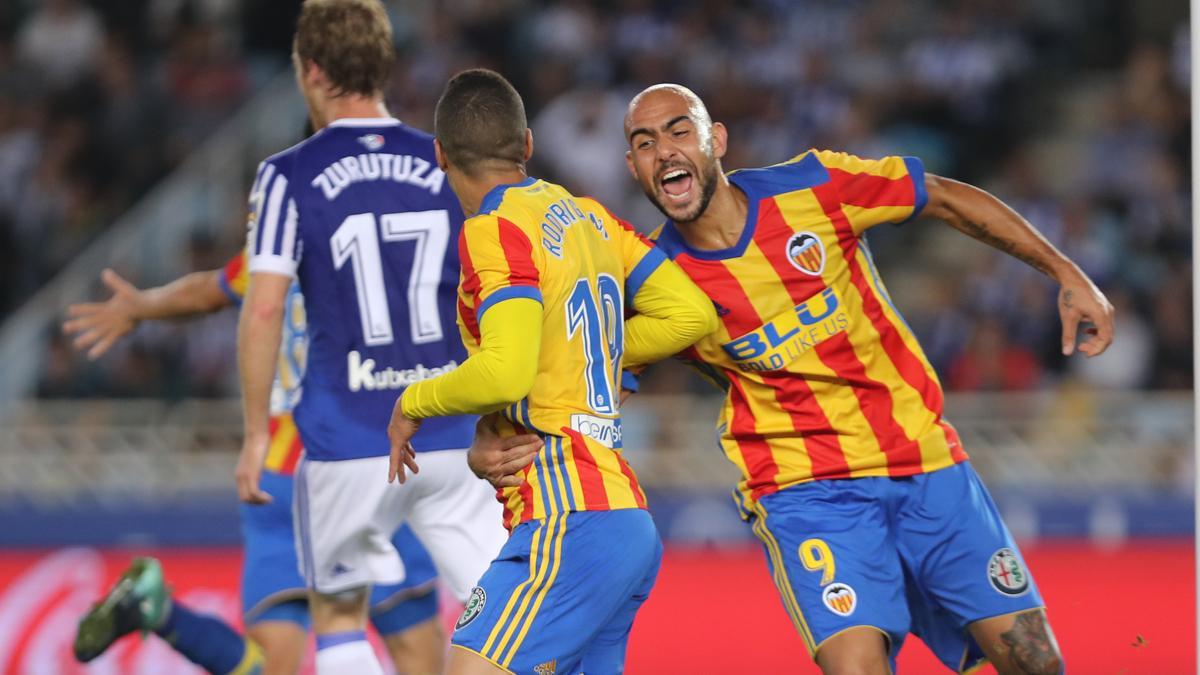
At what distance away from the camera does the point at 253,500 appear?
520 cm

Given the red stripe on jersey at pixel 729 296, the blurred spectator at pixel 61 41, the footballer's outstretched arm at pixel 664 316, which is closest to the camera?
the footballer's outstretched arm at pixel 664 316

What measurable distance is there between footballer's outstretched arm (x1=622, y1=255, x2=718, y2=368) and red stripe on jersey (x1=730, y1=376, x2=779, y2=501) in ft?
1.73

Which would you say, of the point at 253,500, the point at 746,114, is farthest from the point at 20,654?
the point at 746,114

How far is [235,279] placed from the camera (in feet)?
20.5

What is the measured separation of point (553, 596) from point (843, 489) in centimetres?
115

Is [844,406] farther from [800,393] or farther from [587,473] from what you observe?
[587,473]

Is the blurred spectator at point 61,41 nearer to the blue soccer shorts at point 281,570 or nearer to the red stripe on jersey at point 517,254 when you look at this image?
the blue soccer shorts at point 281,570

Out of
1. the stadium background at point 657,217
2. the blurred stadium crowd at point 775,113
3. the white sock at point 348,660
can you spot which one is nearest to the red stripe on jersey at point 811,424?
the white sock at point 348,660

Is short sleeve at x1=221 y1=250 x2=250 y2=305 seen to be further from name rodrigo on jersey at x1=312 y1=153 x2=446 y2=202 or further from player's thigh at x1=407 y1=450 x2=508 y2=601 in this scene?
player's thigh at x1=407 y1=450 x2=508 y2=601

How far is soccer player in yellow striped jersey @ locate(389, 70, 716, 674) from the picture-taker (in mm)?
4160

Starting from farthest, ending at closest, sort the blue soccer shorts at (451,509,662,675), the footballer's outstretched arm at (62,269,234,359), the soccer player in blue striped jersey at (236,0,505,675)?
the footballer's outstretched arm at (62,269,234,359) → the soccer player in blue striped jersey at (236,0,505,675) → the blue soccer shorts at (451,509,662,675)

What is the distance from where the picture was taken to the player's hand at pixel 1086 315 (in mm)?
4742

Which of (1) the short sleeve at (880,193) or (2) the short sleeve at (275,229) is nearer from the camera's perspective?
(1) the short sleeve at (880,193)

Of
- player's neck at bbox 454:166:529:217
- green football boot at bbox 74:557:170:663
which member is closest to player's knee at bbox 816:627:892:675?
player's neck at bbox 454:166:529:217
